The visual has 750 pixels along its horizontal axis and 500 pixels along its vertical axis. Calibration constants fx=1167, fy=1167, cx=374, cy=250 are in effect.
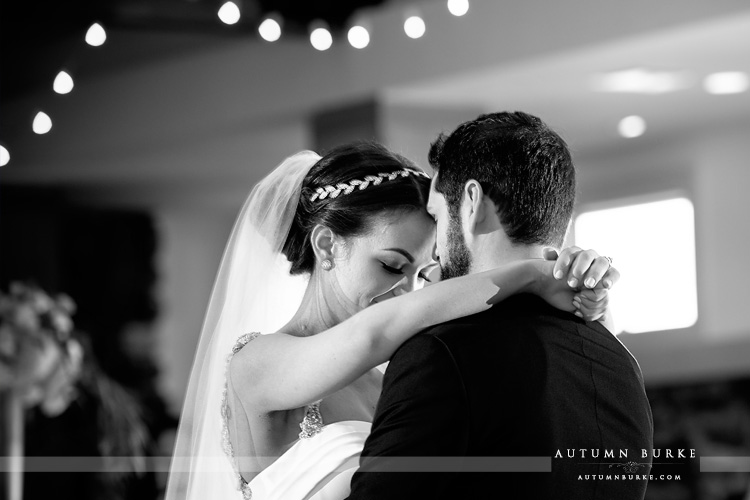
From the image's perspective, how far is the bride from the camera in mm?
1789

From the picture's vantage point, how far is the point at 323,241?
2.30m

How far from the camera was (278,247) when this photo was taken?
96.1 inches

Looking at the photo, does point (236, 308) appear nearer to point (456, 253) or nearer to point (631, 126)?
point (456, 253)

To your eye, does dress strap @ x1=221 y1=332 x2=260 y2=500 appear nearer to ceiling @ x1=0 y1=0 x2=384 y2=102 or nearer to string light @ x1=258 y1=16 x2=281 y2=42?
string light @ x1=258 y1=16 x2=281 y2=42

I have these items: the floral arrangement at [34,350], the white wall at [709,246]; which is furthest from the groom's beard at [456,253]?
the white wall at [709,246]

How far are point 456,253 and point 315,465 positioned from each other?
17.8 inches

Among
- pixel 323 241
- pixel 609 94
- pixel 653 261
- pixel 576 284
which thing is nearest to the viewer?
pixel 576 284

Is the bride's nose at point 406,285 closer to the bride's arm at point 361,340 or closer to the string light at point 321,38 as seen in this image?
the bride's arm at point 361,340

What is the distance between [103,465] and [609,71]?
3.56m

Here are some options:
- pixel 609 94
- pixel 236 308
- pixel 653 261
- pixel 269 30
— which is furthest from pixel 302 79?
pixel 236 308

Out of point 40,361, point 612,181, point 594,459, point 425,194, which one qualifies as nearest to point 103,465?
point 40,361

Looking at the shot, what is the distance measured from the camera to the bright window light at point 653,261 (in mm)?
7379

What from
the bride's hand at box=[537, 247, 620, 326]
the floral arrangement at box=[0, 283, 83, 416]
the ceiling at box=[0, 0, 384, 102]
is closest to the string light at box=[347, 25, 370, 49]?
the ceiling at box=[0, 0, 384, 102]

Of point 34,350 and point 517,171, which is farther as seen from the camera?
point 34,350
